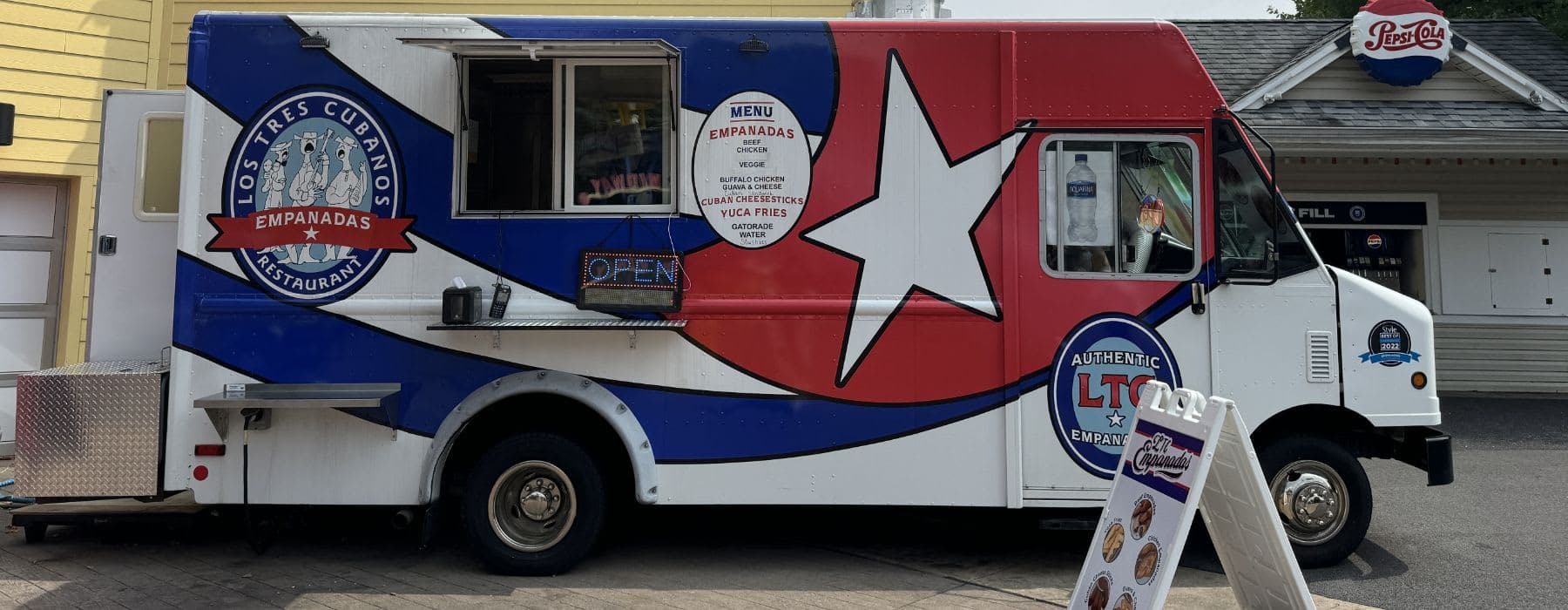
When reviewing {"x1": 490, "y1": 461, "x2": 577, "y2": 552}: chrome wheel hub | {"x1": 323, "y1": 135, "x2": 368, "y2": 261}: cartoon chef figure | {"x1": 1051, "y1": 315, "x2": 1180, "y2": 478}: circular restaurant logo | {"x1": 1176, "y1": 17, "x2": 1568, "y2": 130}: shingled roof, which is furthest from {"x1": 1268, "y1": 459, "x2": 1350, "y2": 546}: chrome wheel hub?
{"x1": 1176, "y1": 17, "x2": 1568, "y2": 130}: shingled roof

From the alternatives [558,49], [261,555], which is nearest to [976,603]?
[558,49]

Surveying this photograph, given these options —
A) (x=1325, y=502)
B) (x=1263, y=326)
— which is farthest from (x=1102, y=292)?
(x=1325, y=502)

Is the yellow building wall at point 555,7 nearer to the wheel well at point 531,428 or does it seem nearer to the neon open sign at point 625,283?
the neon open sign at point 625,283

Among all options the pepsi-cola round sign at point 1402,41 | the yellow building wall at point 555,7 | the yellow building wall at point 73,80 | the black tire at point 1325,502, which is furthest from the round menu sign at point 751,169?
Result: the pepsi-cola round sign at point 1402,41

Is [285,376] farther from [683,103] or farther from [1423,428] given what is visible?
[1423,428]

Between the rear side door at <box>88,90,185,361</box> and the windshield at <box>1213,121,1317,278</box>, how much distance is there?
18.7 feet

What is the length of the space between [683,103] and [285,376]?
254cm

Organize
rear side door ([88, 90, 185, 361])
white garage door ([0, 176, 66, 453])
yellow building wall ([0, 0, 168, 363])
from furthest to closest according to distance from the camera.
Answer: white garage door ([0, 176, 66, 453]) < yellow building wall ([0, 0, 168, 363]) < rear side door ([88, 90, 185, 361])

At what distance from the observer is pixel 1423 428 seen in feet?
17.9

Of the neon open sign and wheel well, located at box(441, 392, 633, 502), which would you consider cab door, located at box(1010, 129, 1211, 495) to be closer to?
the neon open sign

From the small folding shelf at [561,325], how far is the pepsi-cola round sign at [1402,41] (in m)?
10.5

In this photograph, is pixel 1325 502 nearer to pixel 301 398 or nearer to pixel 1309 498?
pixel 1309 498

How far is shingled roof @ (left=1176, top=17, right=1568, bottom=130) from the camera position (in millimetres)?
11594

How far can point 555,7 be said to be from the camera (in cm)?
978
